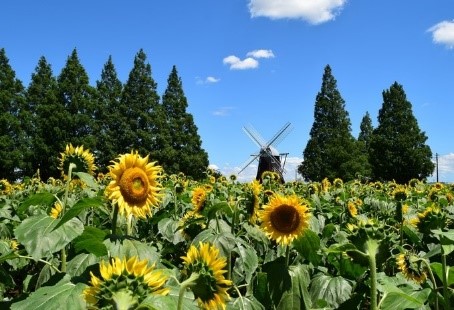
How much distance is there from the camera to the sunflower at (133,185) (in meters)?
2.43

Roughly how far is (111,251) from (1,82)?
48.3m

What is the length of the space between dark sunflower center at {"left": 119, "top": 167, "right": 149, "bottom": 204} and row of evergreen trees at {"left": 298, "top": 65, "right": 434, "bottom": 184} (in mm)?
48601

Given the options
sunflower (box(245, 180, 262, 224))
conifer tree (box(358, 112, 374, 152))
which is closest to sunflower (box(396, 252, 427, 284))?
sunflower (box(245, 180, 262, 224))

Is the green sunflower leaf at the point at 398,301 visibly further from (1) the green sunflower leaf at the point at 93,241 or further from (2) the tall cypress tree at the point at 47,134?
(2) the tall cypress tree at the point at 47,134

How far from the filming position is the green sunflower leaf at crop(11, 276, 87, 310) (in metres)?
1.82

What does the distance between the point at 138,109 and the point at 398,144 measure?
24949 mm

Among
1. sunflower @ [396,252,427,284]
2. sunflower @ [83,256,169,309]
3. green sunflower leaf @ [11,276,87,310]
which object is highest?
sunflower @ [396,252,427,284]

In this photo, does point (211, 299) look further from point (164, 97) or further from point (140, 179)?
point (164, 97)

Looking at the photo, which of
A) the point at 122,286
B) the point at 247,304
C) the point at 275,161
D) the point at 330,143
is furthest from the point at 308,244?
the point at 330,143

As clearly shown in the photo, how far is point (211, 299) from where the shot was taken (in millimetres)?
1612

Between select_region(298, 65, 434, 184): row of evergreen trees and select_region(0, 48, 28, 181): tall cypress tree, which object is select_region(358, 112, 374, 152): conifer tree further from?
select_region(0, 48, 28, 181): tall cypress tree

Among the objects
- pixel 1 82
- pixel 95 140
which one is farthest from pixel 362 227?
pixel 1 82

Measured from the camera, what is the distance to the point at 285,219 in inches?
124

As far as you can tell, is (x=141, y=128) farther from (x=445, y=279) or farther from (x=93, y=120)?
(x=445, y=279)
